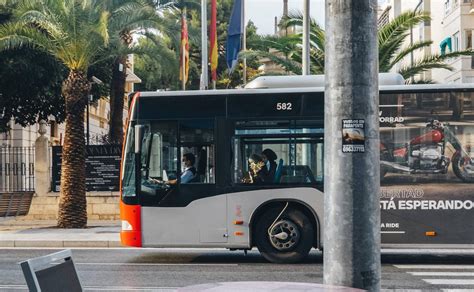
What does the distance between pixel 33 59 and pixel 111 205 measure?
726cm

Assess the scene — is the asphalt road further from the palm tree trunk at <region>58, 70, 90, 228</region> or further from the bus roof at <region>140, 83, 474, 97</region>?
the palm tree trunk at <region>58, 70, 90, 228</region>

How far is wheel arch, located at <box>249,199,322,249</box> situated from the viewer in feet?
44.8

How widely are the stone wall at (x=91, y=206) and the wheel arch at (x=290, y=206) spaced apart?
1090cm

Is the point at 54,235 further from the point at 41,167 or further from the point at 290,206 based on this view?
the point at 290,206

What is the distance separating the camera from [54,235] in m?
18.8

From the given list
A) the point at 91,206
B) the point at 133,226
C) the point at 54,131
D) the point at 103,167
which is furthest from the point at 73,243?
the point at 54,131

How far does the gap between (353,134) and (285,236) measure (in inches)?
397

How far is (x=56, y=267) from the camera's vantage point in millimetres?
4695

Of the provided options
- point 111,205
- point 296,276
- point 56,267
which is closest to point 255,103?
point 296,276

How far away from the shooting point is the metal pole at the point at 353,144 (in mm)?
3771

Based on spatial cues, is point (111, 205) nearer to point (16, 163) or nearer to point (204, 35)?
point (16, 163)

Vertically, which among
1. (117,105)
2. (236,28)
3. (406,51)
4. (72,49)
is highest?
(236,28)

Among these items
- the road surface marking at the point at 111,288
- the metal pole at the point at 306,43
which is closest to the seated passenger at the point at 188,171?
the road surface marking at the point at 111,288

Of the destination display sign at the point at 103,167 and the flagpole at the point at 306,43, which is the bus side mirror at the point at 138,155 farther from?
the destination display sign at the point at 103,167
